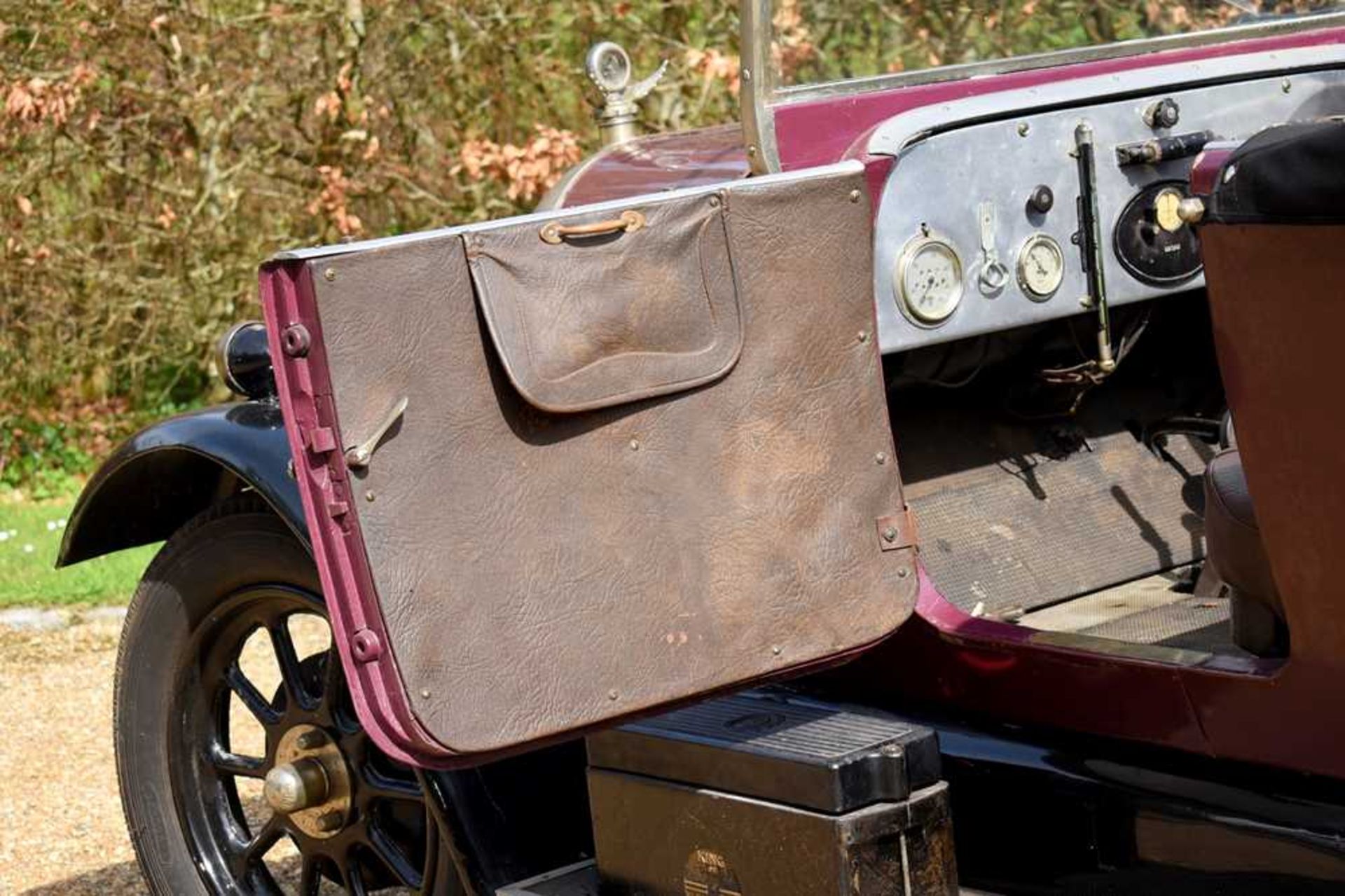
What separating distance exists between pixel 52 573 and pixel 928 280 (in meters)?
4.79

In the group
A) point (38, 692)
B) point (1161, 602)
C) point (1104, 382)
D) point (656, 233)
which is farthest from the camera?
point (38, 692)

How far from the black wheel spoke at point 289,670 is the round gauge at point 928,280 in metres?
1.08

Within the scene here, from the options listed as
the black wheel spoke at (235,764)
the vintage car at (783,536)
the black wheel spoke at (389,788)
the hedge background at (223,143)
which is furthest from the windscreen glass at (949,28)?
the hedge background at (223,143)

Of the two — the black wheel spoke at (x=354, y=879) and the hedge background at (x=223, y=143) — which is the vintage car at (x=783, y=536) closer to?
the black wheel spoke at (x=354, y=879)

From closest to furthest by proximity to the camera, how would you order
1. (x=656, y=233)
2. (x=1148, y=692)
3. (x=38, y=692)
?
(x=656, y=233) → (x=1148, y=692) → (x=38, y=692)

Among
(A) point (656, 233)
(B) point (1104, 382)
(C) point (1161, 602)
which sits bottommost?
(C) point (1161, 602)

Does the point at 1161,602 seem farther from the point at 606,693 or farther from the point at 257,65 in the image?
the point at 257,65

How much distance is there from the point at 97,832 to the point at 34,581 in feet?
7.64

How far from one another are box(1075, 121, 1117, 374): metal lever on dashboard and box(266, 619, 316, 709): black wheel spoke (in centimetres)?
134

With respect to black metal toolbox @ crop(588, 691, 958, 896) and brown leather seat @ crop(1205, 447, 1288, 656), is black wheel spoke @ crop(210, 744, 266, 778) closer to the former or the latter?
black metal toolbox @ crop(588, 691, 958, 896)

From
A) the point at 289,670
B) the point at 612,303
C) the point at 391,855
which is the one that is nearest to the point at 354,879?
the point at 391,855

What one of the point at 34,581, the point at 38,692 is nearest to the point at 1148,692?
the point at 38,692

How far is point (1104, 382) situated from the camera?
3.71 metres

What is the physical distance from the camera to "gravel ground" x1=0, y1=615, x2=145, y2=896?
4320 millimetres
